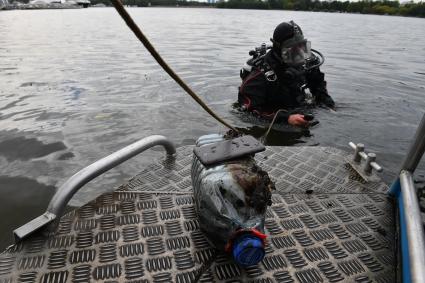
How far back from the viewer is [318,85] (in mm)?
6246

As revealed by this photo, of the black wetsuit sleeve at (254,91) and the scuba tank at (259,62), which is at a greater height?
the scuba tank at (259,62)

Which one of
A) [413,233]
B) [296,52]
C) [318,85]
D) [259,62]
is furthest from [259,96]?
[413,233]

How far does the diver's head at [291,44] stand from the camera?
4.77m

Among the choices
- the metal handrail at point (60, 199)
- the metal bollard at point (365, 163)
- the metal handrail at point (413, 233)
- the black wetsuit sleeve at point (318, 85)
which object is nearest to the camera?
the metal handrail at point (413, 233)

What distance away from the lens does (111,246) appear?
89.3 inches

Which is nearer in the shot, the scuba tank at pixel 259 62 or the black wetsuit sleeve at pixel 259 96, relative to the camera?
the black wetsuit sleeve at pixel 259 96

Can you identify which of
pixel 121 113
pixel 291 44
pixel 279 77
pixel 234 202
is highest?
pixel 291 44

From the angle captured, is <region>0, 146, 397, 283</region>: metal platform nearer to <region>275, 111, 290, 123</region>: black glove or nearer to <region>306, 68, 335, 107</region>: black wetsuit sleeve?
<region>275, 111, 290, 123</region>: black glove

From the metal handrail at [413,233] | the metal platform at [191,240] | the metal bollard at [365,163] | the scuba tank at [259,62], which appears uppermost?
the scuba tank at [259,62]

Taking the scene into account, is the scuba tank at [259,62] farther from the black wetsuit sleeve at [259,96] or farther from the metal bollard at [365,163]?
the metal bollard at [365,163]

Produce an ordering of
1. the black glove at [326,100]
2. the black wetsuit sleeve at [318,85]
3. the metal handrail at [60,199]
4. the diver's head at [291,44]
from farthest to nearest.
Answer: the black glove at [326,100], the black wetsuit sleeve at [318,85], the diver's head at [291,44], the metal handrail at [60,199]

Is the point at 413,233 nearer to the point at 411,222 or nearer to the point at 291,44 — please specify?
the point at 411,222

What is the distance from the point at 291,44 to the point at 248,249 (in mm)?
3619

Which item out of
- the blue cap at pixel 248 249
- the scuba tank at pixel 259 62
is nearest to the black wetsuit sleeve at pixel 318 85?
the scuba tank at pixel 259 62
